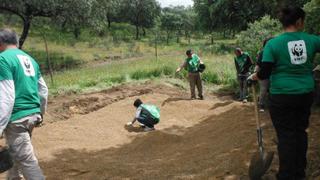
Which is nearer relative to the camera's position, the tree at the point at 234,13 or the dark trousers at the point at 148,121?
the dark trousers at the point at 148,121

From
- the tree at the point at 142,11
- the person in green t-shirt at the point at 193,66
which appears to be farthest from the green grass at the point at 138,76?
the tree at the point at 142,11

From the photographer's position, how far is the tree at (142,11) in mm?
52031

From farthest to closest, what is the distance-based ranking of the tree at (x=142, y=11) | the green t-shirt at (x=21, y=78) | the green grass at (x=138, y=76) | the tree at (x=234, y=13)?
the tree at (x=142, y=11)
the tree at (x=234, y=13)
the green grass at (x=138, y=76)
the green t-shirt at (x=21, y=78)

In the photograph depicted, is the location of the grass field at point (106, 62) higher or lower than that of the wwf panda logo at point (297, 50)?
lower

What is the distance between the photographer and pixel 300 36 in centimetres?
397

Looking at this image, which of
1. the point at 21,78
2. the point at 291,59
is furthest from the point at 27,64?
the point at 291,59

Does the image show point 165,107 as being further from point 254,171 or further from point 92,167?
point 254,171

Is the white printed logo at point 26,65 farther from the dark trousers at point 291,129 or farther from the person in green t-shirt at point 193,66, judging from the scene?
the person in green t-shirt at point 193,66

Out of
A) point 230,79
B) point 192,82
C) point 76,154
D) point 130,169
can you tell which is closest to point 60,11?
point 230,79

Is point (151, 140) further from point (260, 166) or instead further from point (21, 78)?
point (21, 78)

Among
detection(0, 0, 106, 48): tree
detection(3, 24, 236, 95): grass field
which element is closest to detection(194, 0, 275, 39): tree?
detection(3, 24, 236, 95): grass field

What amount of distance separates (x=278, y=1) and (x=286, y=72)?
1146 cm

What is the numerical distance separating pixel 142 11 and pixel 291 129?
49826mm

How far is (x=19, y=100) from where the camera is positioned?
4.08m
